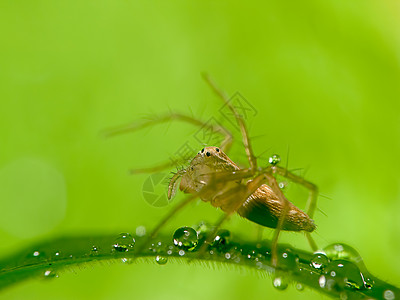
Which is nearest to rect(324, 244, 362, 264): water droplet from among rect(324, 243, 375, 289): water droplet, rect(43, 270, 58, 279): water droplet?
rect(324, 243, 375, 289): water droplet

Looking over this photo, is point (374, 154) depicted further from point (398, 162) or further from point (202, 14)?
point (202, 14)

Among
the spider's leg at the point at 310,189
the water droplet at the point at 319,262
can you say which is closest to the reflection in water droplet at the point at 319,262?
the water droplet at the point at 319,262

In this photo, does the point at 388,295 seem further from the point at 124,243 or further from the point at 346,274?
the point at 124,243

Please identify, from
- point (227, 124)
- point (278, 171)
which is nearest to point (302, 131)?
point (227, 124)

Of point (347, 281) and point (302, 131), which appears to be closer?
point (347, 281)

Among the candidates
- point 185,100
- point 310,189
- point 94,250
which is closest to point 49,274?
point 94,250

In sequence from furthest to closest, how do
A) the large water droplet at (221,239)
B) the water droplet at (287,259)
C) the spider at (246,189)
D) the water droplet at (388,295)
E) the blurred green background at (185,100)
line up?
the blurred green background at (185,100)
the spider at (246,189)
the large water droplet at (221,239)
the water droplet at (287,259)
the water droplet at (388,295)

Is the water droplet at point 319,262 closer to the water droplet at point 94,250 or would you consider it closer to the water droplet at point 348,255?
the water droplet at point 348,255
